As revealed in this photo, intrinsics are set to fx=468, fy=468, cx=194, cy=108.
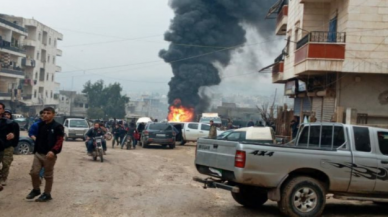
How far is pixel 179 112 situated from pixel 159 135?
2185cm

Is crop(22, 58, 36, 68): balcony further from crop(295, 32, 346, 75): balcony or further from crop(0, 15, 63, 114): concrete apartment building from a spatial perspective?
crop(295, 32, 346, 75): balcony

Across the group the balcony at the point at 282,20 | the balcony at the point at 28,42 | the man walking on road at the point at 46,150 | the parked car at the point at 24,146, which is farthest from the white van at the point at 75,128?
the balcony at the point at 28,42

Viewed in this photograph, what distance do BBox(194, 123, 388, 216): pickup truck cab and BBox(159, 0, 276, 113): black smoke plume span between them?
34.4 m

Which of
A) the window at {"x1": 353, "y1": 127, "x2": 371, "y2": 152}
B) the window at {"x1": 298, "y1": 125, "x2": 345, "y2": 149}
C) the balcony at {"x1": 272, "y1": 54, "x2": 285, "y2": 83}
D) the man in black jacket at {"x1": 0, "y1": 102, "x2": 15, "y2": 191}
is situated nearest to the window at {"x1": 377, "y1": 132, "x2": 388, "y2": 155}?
the window at {"x1": 353, "y1": 127, "x2": 371, "y2": 152}

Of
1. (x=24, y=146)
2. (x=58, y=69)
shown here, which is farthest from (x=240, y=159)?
(x=58, y=69)

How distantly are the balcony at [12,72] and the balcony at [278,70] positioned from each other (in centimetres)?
3438

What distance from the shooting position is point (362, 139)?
25.8 feet

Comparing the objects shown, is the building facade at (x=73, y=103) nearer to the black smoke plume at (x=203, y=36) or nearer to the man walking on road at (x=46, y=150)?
the black smoke plume at (x=203, y=36)

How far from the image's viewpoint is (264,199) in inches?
342

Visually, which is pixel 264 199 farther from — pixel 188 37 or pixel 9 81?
pixel 9 81

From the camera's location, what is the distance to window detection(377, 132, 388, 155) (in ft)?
25.9

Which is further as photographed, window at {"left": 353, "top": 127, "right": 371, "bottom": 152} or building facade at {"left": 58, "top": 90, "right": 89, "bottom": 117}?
building facade at {"left": 58, "top": 90, "right": 89, "bottom": 117}

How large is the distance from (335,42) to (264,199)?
1107 cm

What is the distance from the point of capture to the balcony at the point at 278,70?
26578 mm
